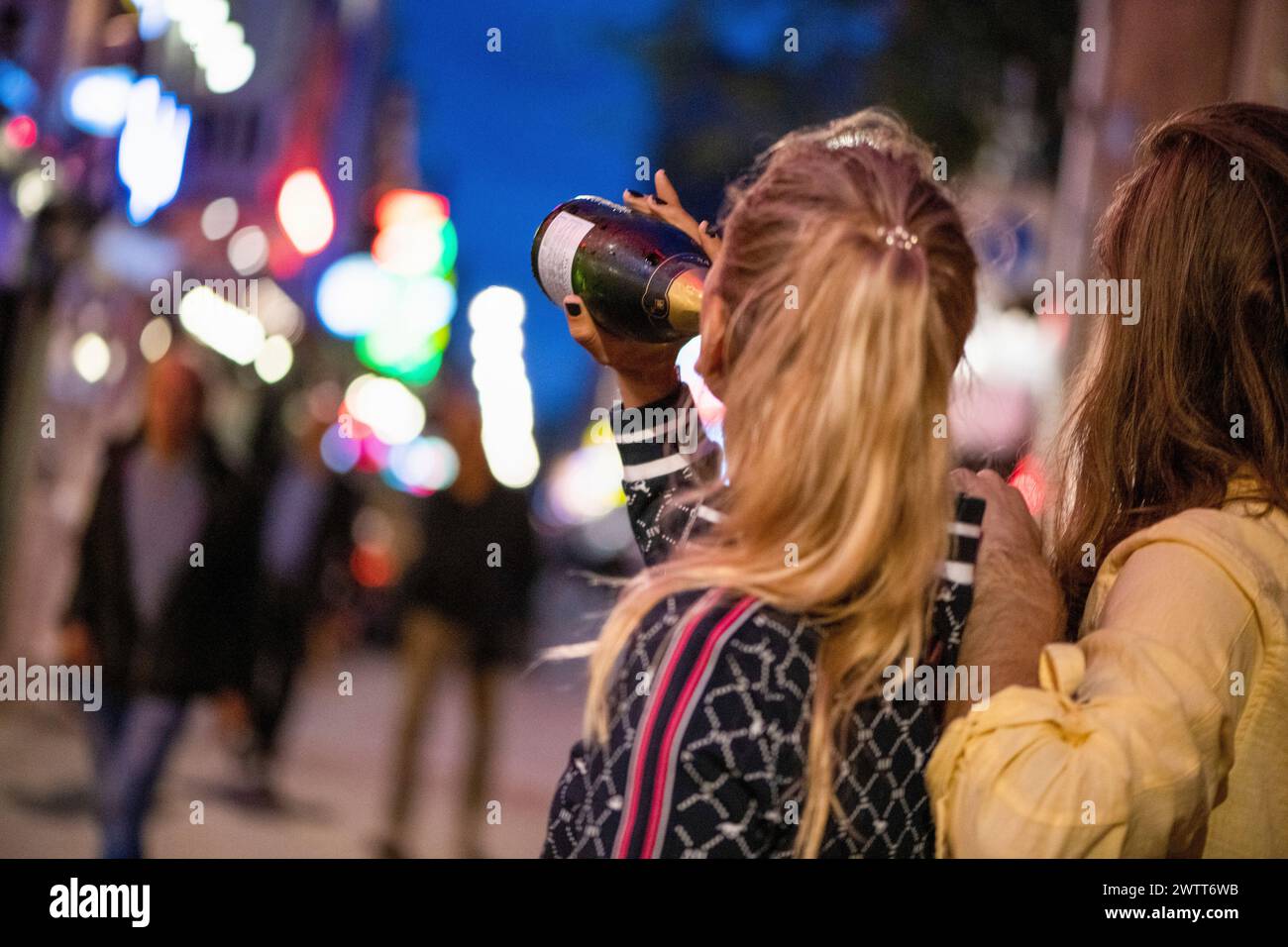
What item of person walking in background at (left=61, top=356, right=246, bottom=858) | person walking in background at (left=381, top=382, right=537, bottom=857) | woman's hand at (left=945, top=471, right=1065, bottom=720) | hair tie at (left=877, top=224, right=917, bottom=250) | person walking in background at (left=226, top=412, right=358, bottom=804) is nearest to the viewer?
hair tie at (left=877, top=224, right=917, bottom=250)

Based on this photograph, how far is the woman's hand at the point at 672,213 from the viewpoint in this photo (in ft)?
6.01

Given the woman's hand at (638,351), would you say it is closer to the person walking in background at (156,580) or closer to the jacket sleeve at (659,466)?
the jacket sleeve at (659,466)

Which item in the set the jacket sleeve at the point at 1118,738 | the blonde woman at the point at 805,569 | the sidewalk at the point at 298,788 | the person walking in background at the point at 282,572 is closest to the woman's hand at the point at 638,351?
the blonde woman at the point at 805,569

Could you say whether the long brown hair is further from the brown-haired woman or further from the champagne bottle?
the champagne bottle

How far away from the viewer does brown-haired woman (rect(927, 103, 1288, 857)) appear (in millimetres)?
1245

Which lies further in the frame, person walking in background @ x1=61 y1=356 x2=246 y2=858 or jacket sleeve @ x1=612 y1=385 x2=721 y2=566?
person walking in background @ x1=61 y1=356 x2=246 y2=858

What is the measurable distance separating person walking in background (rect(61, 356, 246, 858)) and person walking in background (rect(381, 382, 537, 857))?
1.17 meters

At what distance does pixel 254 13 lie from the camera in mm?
10508

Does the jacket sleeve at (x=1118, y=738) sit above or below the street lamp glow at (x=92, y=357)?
below

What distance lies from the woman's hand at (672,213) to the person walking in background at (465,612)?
13.8 ft

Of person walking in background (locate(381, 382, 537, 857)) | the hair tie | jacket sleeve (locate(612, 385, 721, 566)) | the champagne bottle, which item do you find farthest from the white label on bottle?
person walking in background (locate(381, 382, 537, 857))

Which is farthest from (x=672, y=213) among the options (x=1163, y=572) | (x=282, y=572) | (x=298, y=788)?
(x=282, y=572)
